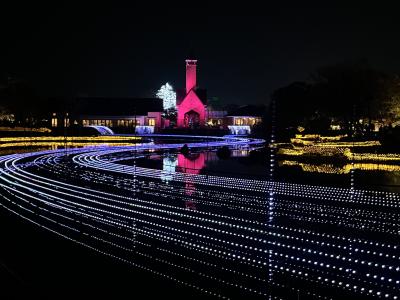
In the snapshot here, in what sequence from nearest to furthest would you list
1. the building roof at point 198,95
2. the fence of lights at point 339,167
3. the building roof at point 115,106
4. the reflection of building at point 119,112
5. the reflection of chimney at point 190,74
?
the fence of lights at point 339,167
the reflection of chimney at point 190,74
the building roof at point 198,95
the reflection of building at point 119,112
the building roof at point 115,106

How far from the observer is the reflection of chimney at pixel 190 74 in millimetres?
70688

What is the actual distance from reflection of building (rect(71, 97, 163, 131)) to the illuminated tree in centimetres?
908

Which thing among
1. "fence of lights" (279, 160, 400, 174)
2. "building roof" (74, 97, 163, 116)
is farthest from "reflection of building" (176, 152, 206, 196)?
"building roof" (74, 97, 163, 116)

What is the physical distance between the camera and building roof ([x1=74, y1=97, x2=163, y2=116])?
238 feet

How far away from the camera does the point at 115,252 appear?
26.5ft

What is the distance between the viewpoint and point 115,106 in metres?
74.4

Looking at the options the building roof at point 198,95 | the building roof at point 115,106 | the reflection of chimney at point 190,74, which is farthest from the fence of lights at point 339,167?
the building roof at point 115,106

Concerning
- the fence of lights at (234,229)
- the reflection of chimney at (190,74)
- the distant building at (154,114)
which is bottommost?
the fence of lights at (234,229)

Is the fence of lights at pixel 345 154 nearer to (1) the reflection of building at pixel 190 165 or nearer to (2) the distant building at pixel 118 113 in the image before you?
(1) the reflection of building at pixel 190 165

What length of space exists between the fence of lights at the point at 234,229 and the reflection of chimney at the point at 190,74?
178ft

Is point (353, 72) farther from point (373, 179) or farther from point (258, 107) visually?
point (258, 107)

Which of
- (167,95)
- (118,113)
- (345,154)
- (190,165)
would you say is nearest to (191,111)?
(118,113)

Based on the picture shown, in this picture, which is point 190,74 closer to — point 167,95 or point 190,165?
point 167,95

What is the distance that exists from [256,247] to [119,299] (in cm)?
307
